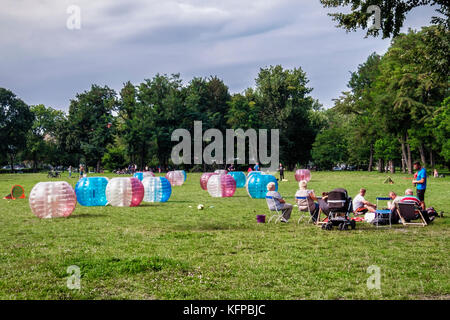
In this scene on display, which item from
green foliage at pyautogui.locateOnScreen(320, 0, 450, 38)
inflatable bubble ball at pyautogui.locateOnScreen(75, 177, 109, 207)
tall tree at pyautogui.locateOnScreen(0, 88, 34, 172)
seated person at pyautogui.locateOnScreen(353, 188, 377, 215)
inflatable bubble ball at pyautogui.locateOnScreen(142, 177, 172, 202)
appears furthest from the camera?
tall tree at pyautogui.locateOnScreen(0, 88, 34, 172)

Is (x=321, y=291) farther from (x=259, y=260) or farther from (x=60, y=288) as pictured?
(x=60, y=288)

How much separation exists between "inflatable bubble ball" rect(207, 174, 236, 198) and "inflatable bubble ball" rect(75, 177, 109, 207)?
6035 millimetres

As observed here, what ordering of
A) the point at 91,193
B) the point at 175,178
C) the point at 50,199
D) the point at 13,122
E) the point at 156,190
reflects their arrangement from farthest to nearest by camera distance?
the point at 13,122 → the point at 175,178 → the point at 156,190 → the point at 91,193 → the point at 50,199

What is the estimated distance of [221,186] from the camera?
22.2 m

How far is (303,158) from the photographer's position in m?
84.3

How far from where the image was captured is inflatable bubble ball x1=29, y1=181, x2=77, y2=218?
13.7 meters

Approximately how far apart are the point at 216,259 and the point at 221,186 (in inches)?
559

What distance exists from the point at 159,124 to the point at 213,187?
51376mm

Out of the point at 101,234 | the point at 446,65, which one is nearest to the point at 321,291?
the point at 101,234

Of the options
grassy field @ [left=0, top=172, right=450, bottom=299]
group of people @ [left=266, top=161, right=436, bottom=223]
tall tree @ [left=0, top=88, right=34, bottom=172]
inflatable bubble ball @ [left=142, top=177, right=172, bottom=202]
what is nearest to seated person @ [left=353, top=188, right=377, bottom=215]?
group of people @ [left=266, top=161, right=436, bottom=223]

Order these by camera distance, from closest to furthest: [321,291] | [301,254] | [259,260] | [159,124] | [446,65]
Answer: [321,291] → [259,260] → [301,254] → [446,65] → [159,124]

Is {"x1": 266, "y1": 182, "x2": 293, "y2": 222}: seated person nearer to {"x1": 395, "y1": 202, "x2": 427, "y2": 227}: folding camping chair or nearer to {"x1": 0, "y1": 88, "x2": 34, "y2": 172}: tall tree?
{"x1": 395, "y1": 202, "x2": 427, "y2": 227}: folding camping chair

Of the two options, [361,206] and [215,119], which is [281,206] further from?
[215,119]

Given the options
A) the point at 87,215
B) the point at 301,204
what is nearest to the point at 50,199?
the point at 87,215
